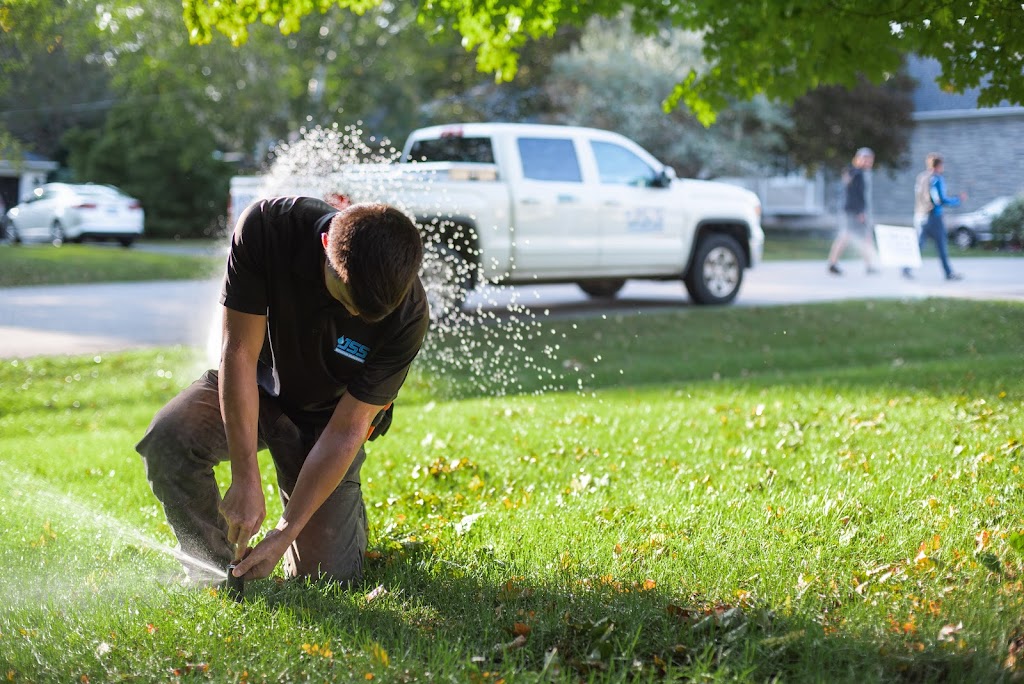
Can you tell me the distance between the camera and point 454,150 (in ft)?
40.8

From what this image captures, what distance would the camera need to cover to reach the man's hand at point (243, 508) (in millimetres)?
3514

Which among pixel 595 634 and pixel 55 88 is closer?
pixel 595 634

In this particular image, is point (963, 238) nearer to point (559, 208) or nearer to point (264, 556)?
point (559, 208)

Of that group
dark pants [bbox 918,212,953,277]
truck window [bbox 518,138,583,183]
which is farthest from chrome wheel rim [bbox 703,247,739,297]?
dark pants [bbox 918,212,953,277]

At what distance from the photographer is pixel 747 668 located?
3.10m

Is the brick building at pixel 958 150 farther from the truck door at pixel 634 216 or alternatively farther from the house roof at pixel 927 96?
the truck door at pixel 634 216

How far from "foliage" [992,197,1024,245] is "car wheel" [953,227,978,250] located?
1.53m

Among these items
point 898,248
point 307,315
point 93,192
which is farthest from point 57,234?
point 307,315

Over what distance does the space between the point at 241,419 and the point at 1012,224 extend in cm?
1536

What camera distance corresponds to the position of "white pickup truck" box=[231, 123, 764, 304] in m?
11.2

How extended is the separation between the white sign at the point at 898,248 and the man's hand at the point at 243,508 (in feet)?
52.5

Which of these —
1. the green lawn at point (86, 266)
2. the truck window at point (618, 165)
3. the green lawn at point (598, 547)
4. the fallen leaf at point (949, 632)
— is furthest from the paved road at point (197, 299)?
the fallen leaf at point (949, 632)

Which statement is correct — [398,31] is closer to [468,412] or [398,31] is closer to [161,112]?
[161,112]

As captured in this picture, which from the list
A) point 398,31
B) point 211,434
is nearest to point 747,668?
point 211,434
